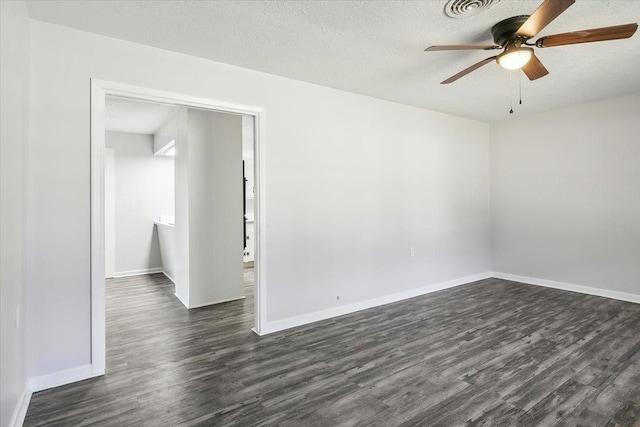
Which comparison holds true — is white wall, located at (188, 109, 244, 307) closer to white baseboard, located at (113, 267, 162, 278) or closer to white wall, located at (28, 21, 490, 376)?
white wall, located at (28, 21, 490, 376)

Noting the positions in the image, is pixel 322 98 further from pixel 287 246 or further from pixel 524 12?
pixel 524 12

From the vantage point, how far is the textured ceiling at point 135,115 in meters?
4.30

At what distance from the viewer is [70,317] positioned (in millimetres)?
2312

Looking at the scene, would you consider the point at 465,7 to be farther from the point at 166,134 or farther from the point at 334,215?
the point at 166,134

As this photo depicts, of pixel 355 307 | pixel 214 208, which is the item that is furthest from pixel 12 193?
pixel 355 307

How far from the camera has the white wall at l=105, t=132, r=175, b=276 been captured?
582cm

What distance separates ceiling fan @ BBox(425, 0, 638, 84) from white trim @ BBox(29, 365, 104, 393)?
3306mm

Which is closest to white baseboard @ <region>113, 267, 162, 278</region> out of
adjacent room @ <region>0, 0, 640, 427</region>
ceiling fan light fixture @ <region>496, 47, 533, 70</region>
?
adjacent room @ <region>0, 0, 640, 427</region>

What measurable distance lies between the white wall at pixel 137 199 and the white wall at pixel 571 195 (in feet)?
19.7

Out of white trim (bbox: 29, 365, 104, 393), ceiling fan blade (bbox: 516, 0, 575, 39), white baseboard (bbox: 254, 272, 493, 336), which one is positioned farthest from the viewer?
white baseboard (bbox: 254, 272, 493, 336)

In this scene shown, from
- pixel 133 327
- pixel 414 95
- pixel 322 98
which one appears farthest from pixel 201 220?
pixel 414 95

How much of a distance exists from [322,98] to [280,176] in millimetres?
1015

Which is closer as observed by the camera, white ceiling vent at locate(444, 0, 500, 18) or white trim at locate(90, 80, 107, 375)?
white ceiling vent at locate(444, 0, 500, 18)

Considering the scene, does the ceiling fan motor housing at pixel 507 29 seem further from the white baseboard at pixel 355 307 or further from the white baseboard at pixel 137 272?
the white baseboard at pixel 137 272
